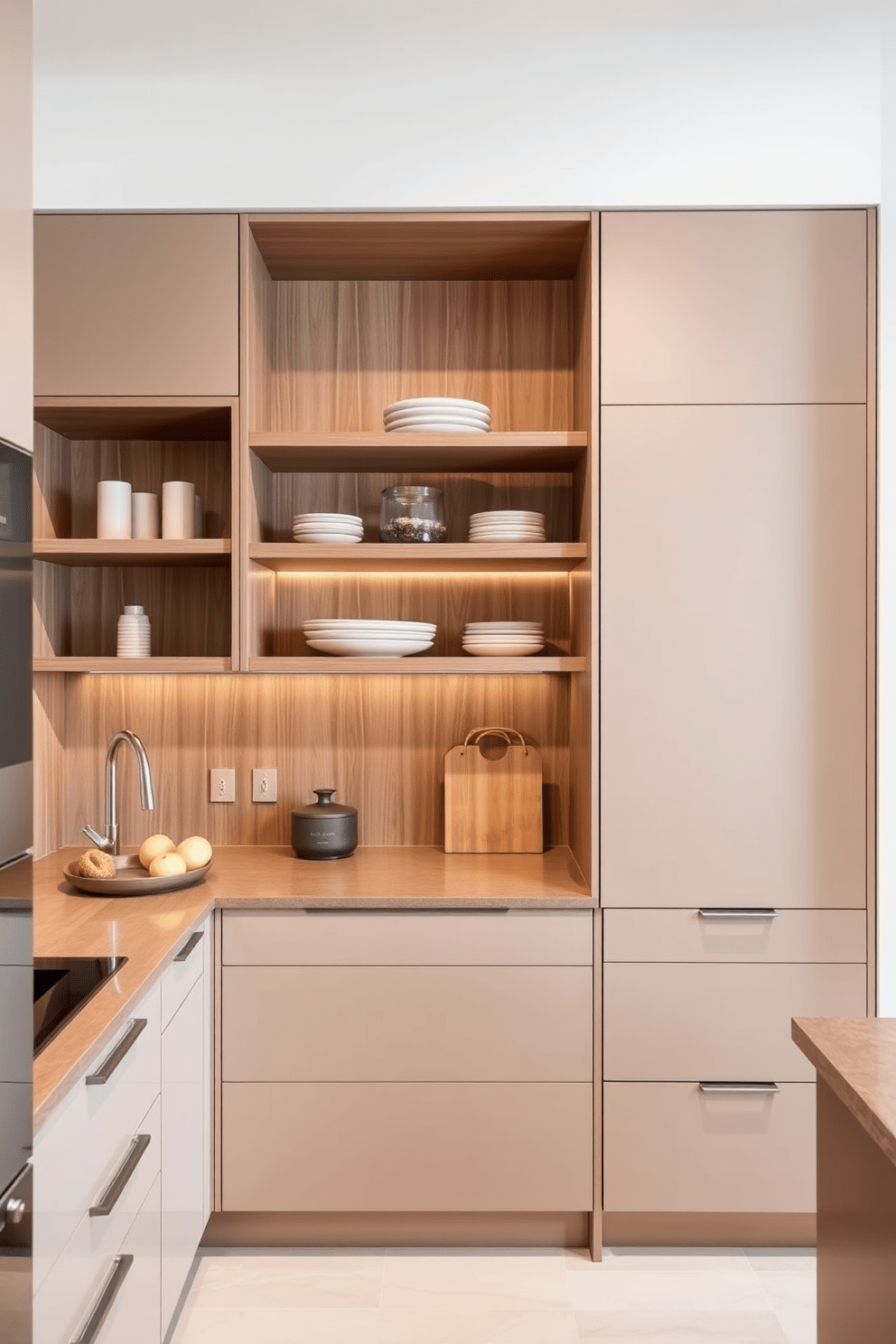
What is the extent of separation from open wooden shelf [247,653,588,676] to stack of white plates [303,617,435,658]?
0.03 meters

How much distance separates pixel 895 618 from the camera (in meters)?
2.37

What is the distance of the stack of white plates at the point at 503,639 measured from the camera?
2529 mm

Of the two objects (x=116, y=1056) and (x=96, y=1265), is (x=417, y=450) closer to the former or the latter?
(x=116, y=1056)

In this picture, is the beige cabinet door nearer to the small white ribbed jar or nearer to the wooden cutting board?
the wooden cutting board

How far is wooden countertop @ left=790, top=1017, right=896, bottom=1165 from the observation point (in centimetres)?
114

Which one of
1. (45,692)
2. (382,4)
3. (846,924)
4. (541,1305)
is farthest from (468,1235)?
(382,4)

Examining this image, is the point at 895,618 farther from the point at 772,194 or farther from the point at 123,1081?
the point at 123,1081

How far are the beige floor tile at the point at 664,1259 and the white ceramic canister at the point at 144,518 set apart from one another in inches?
80.5

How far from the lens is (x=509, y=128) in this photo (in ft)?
7.73

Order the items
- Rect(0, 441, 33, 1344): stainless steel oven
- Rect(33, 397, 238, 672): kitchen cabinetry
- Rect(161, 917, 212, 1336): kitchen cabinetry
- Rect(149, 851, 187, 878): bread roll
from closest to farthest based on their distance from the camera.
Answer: Rect(0, 441, 33, 1344): stainless steel oven → Rect(161, 917, 212, 1336): kitchen cabinetry → Rect(149, 851, 187, 878): bread roll → Rect(33, 397, 238, 672): kitchen cabinetry

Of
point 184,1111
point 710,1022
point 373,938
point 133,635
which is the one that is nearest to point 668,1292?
point 710,1022

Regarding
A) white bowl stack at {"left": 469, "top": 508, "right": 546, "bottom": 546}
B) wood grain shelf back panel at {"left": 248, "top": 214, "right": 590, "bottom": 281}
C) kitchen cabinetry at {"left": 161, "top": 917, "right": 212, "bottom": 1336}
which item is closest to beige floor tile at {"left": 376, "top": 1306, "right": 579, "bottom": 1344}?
kitchen cabinetry at {"left": 161, "top": 917, "right": 212, "bottom": 1336}

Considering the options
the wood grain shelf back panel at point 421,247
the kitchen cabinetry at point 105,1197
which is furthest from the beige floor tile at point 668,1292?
the wood grain shelf back panel at point 421,247

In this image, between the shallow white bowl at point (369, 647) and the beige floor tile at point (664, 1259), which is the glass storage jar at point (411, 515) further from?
the beige floor tile at point (664, 1259)
